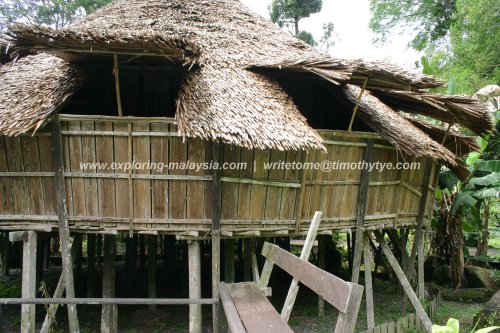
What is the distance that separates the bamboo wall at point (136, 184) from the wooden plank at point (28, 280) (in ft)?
0.83

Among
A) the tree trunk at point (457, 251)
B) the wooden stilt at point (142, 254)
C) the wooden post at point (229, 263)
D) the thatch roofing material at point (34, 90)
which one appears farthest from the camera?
the wooden stilt at point (142, 254)

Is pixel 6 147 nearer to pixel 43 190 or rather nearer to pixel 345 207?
pixel 43 190

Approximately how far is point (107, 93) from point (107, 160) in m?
2.84

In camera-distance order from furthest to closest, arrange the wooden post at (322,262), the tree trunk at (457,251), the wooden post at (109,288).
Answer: the tree trunk at (457,251) < the wooden post at (322,262) < the wooden post at (109,288)

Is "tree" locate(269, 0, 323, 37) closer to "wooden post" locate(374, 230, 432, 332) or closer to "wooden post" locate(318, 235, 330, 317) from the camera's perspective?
"wooden post" locate(318, 235, 330, 317)

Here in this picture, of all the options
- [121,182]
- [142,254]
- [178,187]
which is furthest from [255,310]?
[142,254]

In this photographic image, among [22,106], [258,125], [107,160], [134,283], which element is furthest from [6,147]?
[134,283]

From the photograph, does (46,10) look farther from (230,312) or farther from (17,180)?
(230,312)

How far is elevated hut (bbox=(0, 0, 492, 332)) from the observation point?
461 centimetres

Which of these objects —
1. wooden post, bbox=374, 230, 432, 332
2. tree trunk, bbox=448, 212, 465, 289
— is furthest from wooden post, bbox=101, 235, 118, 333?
tree trunk, bbox=448, 212, 465, 289

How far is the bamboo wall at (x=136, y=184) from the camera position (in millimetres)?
4957

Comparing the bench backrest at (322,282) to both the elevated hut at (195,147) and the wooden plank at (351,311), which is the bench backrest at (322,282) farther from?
the elevated hut at (195,147)

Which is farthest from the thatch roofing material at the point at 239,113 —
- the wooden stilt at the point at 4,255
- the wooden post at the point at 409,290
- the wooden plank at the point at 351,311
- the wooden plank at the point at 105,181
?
the wooden stilt at the point at 4,255

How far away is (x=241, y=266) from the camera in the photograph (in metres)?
10.5
